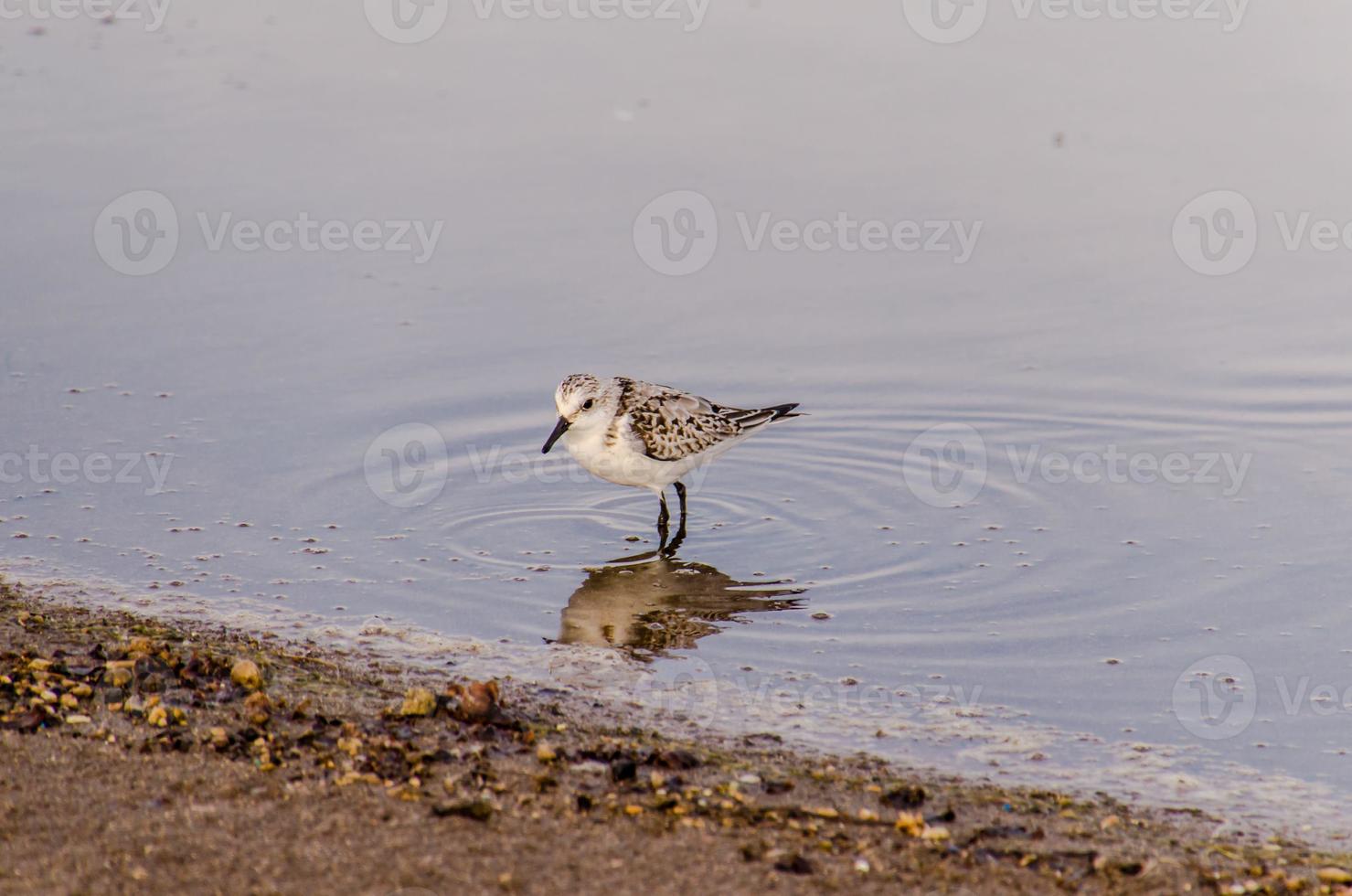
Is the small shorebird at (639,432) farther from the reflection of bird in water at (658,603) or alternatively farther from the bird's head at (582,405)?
the reflection of bird in water at (658,603)

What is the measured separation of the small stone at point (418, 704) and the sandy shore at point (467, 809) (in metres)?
0.01

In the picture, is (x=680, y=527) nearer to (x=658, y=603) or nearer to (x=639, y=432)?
(x=639, y=432)

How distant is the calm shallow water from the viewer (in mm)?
7727

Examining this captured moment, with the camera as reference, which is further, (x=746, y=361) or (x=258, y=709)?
(x=746, y=361)

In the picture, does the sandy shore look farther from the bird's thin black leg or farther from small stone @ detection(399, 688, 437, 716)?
the bird's thin black leg

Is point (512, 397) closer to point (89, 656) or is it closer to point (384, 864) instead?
point (89, 656)

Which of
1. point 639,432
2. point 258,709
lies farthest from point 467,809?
point 639,432

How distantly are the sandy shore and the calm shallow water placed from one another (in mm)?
1004

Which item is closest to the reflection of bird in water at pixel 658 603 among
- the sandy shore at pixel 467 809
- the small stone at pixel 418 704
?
the sandy shore at pixel 467 809

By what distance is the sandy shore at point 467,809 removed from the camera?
15.1ft

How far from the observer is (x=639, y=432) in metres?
9.16

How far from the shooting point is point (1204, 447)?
9.91m

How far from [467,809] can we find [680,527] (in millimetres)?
4407

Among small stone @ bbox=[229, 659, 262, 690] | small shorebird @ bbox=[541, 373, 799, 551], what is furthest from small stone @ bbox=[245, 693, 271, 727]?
small shorebird @ bbox=[541, 373, 799, 551]
